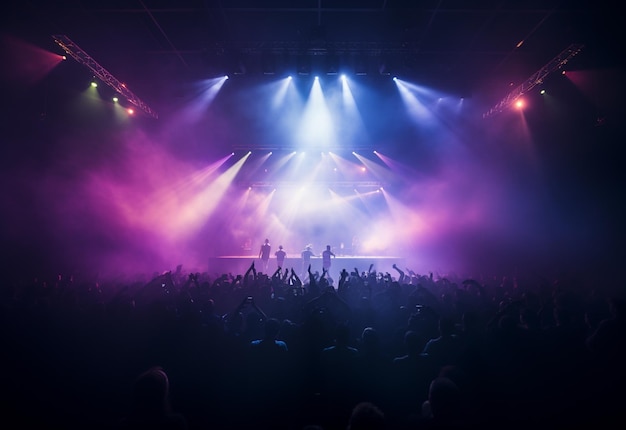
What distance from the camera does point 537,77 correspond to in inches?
419

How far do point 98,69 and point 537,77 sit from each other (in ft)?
50.9

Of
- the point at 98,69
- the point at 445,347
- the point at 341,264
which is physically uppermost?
the point at 98,69

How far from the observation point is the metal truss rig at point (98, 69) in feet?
30.1

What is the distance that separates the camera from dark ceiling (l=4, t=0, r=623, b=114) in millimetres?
8078

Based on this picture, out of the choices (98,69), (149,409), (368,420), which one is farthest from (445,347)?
(98,69)

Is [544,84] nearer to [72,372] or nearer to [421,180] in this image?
[421,180]

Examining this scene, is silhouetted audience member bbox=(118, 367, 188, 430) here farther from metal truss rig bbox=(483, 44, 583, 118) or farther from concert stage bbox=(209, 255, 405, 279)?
concert stage bbox=(209, 255, 405, 279)

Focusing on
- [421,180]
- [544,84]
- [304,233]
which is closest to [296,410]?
[544,84]

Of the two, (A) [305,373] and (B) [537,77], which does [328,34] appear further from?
(A) [305,373]

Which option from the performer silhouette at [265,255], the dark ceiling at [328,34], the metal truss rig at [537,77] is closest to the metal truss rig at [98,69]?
the dark ceiling at [328,34]

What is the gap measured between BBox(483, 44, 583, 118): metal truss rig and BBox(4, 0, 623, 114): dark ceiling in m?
0.20

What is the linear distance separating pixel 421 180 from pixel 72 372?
18139 mm

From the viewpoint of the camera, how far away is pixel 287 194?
2475cm

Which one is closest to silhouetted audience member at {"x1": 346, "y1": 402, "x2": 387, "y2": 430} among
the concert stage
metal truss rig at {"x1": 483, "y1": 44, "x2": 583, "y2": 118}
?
metal truss rig at {"x1": 483, "y1": 44, "x2": 583, "y2": 118}
